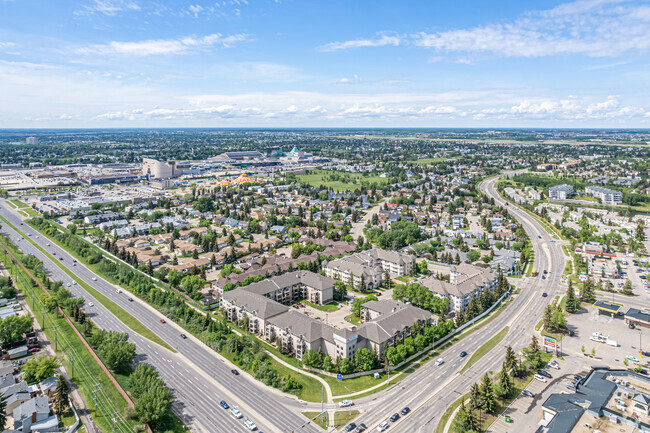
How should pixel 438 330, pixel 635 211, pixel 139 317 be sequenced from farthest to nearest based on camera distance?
pixel 635 211, pixel 139 317, pixel 438 330

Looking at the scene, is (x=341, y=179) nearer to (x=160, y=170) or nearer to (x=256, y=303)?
(x=160, y=170)

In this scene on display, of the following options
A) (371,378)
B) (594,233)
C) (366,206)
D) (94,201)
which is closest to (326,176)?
(366,206)

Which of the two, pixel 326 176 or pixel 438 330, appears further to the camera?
pixel 326 176

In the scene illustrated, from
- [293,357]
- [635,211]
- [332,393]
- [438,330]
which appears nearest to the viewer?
[332,393]

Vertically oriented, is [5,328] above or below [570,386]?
above

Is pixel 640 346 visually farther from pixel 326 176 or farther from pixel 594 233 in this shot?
pixel 326 176

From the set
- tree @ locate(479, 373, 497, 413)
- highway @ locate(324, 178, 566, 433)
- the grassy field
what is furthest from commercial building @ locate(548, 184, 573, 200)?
tree @ locate(479, 373, 497, 413)

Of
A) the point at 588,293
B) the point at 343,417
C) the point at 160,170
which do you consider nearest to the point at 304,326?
the point at 343,417
